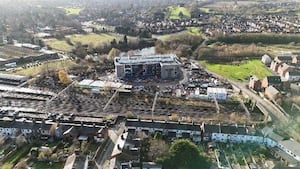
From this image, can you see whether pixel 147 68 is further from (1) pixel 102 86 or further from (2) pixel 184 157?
(2) pixel 184 157

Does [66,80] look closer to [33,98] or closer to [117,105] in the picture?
[33,98]

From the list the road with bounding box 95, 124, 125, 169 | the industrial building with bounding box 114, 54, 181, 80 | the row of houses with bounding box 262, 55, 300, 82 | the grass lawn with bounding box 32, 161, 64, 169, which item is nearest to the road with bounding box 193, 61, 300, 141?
the row of houses with bounding box 262, 55, 300, 82

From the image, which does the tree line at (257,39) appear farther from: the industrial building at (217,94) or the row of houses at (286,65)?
the industrial building at (217,94)

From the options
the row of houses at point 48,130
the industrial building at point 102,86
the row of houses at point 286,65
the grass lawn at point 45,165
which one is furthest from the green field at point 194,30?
the grass lawn at point 45,165

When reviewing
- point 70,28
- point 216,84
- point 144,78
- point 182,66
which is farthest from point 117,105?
point 70,28

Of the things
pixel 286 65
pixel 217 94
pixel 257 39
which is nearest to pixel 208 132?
pixel 217 94
